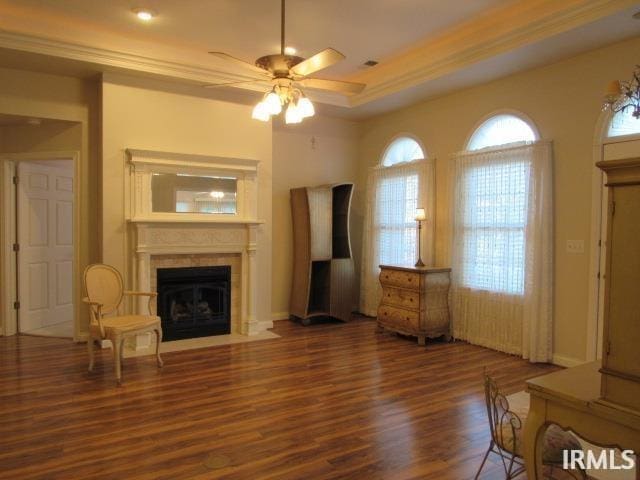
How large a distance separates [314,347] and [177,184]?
2456 millimetres

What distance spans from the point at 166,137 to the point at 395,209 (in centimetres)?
312

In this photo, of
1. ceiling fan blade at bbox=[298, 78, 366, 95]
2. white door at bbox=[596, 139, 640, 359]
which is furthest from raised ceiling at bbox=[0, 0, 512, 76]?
white door at bbox=[596, 139, 640, 359]

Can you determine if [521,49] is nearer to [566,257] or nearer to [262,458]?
[566,257]

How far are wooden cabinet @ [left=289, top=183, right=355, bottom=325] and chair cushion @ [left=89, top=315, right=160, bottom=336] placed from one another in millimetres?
2364

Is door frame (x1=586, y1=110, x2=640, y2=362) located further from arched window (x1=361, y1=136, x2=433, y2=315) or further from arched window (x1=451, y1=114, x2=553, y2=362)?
arched window (x1=361, y1=136, x2=433, y2=315)

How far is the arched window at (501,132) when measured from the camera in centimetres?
503

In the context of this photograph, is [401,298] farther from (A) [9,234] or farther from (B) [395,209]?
(A) [9,234]

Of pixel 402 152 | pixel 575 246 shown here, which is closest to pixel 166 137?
pixel 402 152

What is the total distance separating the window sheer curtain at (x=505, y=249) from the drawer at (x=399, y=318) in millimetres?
556

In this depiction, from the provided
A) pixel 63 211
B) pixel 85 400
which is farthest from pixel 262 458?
pixel 63 211

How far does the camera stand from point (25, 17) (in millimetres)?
4406

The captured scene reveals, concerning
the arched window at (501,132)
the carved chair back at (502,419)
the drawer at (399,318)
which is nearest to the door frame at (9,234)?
the drawer at (399,318)

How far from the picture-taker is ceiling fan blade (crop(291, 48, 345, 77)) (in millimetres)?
3115

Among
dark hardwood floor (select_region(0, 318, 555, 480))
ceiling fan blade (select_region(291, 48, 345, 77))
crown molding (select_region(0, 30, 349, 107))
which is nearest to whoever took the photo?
dark hardwood floor (select_region(0, 318, 555, 480))
